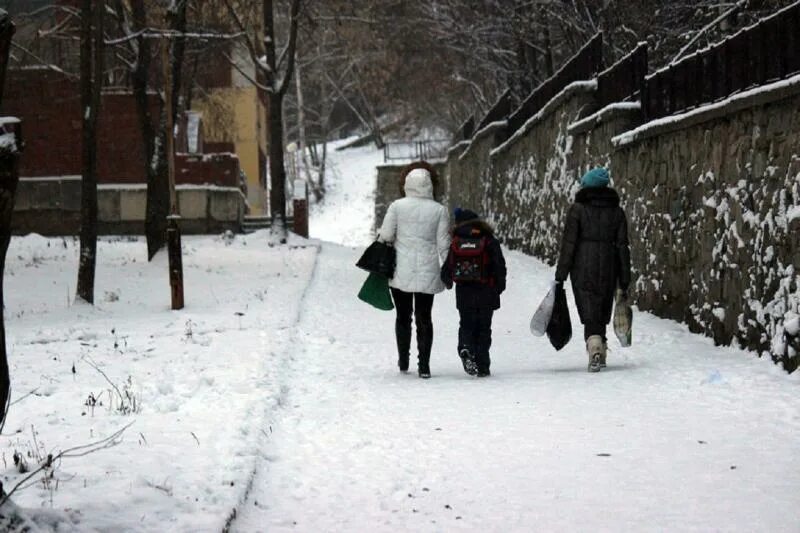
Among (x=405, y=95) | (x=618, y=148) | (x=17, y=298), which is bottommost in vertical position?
(x=17, y=298)

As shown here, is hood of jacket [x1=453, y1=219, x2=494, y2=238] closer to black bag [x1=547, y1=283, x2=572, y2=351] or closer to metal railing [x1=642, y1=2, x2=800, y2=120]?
black bag [x1=547, y1=283, x2=572, y2=351]

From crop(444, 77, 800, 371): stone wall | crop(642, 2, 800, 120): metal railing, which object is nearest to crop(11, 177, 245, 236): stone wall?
crop(444, 77, 800, 371): stone wall

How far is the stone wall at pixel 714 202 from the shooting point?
795cm

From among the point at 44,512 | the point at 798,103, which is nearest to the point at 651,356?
the point at 798,103

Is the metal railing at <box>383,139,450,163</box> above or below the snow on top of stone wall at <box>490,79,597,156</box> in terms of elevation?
above

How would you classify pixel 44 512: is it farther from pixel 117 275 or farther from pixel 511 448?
pixel 117 275

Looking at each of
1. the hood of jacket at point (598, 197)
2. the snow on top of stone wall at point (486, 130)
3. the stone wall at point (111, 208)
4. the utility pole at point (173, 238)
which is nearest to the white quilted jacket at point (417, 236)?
the hood of jacket at point (598, 197)

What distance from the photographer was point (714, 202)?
31.7 ft

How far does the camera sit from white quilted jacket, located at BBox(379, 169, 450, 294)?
876 cm

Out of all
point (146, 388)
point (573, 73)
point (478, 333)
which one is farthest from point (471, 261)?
point (573, 73)

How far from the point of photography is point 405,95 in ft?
160

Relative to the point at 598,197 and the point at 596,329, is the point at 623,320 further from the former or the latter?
the point at 598,197

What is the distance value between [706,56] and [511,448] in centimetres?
555

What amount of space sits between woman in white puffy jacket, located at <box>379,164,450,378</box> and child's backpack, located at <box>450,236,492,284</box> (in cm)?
21
